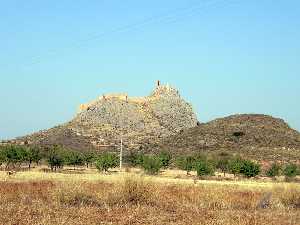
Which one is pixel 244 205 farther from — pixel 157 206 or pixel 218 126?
pixel 218 126

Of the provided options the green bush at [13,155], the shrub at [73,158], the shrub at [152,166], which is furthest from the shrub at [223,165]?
the green bush at [13,155]

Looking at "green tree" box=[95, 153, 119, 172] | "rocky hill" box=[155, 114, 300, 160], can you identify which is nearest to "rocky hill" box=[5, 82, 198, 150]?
"rocky hill" box=[155, 114, 300, 160]

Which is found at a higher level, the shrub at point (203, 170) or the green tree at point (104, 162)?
the green tree at point (104, 162)

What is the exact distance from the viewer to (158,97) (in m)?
152

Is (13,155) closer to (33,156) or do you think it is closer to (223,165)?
(33,156)

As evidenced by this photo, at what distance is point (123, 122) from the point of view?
138m

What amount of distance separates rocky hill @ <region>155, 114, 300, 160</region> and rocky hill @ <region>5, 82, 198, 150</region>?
11.4 meters

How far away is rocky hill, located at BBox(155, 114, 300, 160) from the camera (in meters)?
105

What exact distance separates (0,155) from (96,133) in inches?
1958

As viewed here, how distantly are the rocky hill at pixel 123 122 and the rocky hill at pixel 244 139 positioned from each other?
11.4 m

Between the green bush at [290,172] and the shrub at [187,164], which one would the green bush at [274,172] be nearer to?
the green bush at [290,172]

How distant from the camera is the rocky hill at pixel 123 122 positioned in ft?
406

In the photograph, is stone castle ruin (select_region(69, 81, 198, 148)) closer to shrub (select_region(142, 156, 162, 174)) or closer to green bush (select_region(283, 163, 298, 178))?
shrub (select_region(142, 156, 162, 174))

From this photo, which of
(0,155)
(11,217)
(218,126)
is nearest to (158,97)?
(218,126)
